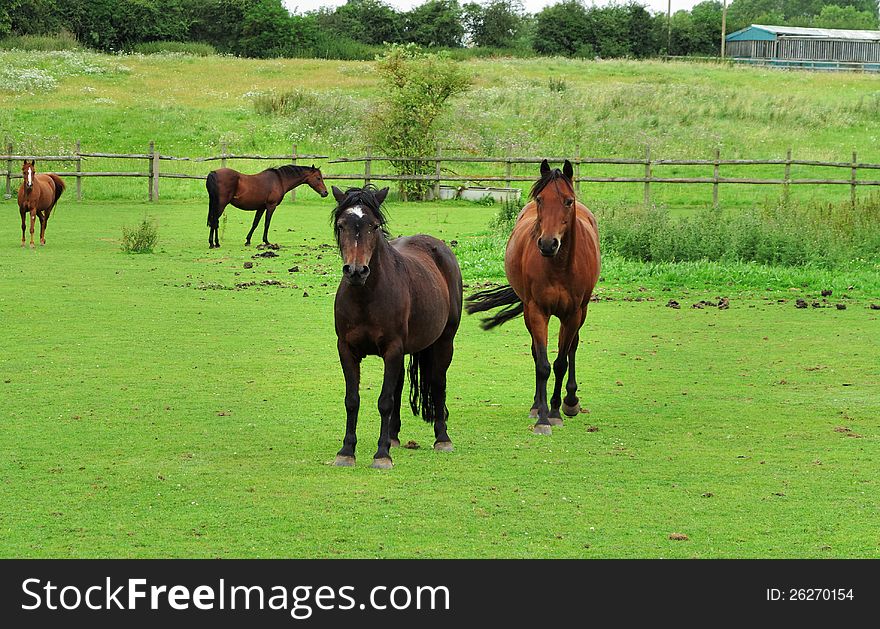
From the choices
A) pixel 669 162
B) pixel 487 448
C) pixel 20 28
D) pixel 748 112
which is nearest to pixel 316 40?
pixel 20 28

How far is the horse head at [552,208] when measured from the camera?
7.14 meters

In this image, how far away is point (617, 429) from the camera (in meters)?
7.36

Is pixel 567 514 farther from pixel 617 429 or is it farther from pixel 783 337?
pixel 783 337

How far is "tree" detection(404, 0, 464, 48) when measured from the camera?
230 feet

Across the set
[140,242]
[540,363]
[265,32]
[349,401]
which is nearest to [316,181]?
[140,242]

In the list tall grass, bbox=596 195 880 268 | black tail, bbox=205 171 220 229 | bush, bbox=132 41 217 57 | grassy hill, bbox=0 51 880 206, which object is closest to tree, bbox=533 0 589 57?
grassy hill, bbox=0 51 880 206

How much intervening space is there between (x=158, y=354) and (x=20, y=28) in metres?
56.7

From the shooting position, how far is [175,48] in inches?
2366

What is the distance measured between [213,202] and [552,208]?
41.7 ft

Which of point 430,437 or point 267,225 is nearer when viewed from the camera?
point 430,437

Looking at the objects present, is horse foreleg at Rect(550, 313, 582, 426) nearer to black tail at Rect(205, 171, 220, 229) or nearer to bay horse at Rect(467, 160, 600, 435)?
bay horse at Rect(467, 160, 600, 435)

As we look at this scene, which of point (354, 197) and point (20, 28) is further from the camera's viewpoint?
point (20, 28)

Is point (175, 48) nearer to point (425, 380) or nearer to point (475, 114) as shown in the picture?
point (475, 114)

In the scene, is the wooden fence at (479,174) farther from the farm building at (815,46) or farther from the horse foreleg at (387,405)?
the farm building at (815,46)
